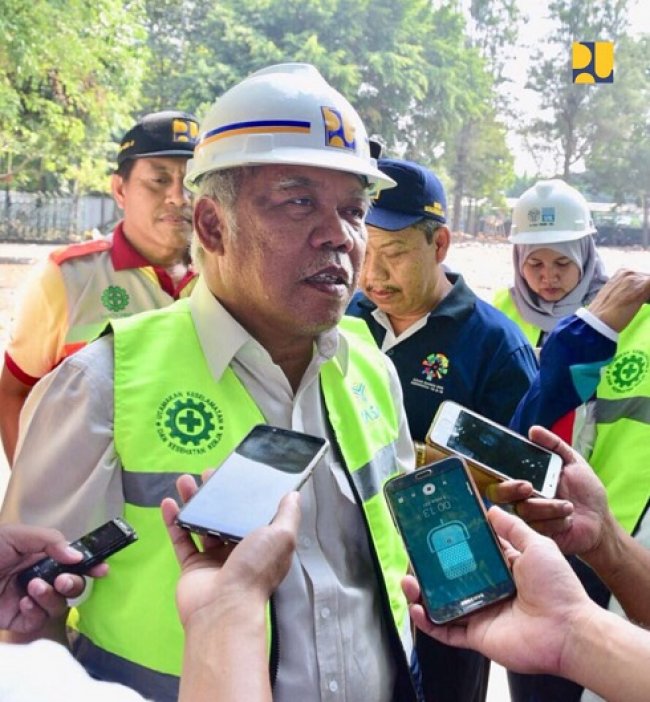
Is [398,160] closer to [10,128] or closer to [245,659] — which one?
[245,659]

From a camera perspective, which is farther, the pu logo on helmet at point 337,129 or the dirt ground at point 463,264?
the dirt ground at point 463,264

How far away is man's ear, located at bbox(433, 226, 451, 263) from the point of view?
2.50 m

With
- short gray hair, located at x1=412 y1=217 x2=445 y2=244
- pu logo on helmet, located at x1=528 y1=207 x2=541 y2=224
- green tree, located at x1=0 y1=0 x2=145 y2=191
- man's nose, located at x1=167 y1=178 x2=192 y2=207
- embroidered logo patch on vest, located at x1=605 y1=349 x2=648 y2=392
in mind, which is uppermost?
green tree, located at x1=0 y1=0 x2=145 y2=191

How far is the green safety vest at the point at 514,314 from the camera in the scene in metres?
3.07

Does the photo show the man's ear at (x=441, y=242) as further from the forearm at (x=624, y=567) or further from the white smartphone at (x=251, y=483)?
the white smartphone at (x=251, y=483)

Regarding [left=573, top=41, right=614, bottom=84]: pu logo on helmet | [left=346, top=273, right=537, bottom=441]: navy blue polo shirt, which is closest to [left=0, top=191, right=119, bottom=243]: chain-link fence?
[left=573, top=41, right=614, bottom=84]: pu logo on helmet

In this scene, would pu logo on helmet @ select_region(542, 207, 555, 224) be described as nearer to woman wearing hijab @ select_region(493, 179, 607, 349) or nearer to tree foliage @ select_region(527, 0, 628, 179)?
woman wearing hijab @ select_region(493, 179, 607, 349)

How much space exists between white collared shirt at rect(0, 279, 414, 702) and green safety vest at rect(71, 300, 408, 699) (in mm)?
32

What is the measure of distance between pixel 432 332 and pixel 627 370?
63 cm

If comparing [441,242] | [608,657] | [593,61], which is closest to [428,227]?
[441,242]

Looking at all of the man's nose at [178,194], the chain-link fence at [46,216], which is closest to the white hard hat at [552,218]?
the man's nose at [178,194]

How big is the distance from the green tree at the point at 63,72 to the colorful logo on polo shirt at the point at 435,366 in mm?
6620

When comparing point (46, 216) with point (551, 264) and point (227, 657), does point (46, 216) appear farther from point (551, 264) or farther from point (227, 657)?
point (227, 657)

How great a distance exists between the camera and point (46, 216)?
1812 centimetres
